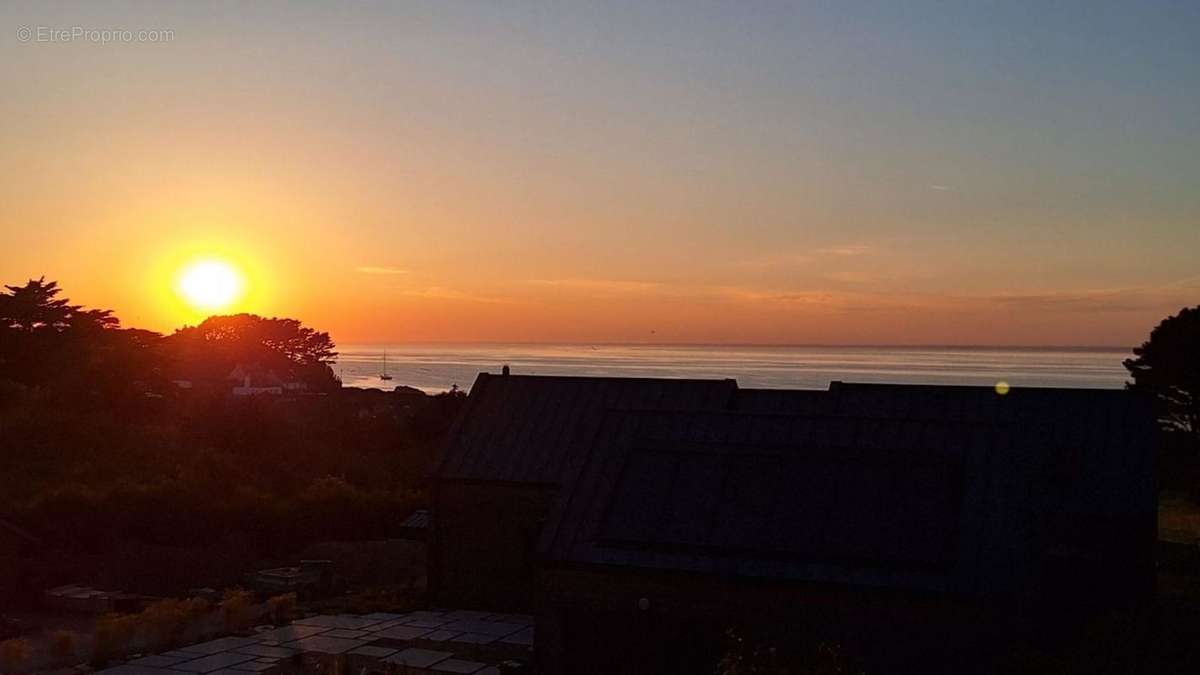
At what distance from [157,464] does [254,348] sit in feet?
299

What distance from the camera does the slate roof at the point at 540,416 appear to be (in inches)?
907

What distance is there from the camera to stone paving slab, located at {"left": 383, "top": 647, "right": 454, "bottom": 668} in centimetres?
1778

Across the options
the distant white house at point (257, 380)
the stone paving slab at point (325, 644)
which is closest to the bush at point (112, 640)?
the stone paving slab at point (325, 644)

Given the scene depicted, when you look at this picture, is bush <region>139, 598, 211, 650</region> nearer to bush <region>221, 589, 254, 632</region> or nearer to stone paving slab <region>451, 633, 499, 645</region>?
bush <region>221, 589, 254, 632</region>

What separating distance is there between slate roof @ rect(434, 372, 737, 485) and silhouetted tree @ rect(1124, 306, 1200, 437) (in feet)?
126

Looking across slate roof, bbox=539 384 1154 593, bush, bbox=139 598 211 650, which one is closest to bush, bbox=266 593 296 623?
bush, bbox=139 598 211 650

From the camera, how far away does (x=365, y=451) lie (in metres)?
49.1

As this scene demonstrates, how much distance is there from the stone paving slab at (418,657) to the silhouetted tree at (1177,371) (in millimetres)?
45598

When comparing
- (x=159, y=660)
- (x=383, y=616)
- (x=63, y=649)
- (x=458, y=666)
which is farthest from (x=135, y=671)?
(x=383, y=616)

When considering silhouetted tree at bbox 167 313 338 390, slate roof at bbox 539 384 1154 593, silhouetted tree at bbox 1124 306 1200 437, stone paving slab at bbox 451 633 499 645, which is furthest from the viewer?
silhouetted tree at bbox 167 313 338 390

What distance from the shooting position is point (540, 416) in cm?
2423

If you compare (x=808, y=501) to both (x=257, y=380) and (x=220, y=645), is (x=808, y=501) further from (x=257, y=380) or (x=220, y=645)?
(x=257, y=380)

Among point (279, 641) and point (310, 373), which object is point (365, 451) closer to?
point (279, 641)

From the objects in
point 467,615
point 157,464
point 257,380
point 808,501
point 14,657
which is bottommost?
point 467,615
